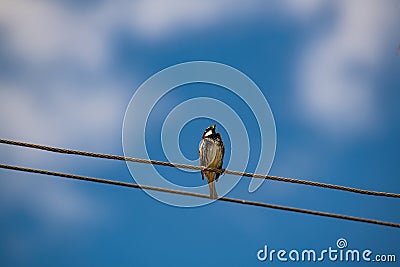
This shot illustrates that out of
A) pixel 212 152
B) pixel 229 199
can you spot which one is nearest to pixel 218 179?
pixel 212 152

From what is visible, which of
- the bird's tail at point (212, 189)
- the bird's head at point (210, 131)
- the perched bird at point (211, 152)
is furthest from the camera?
the bird's head at point (210, 131)

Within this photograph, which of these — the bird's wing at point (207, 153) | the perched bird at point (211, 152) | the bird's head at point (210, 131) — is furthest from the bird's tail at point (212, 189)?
the bird's head at point (210, 131)

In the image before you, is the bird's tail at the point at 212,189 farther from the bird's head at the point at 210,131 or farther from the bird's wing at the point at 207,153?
the bird's head at the point at 210,131

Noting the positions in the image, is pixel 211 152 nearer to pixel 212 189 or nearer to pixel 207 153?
pixel 207 153

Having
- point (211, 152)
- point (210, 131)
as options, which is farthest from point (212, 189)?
point (210, 131)

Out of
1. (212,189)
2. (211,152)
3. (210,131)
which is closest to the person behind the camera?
(212,189)

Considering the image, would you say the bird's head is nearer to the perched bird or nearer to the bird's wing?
the perched bird

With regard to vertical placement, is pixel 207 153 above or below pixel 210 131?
below

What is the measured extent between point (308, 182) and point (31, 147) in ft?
9.93

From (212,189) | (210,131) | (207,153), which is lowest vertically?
(212,189)

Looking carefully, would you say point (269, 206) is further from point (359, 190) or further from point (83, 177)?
point (83, 177)

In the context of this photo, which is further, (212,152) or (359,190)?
(212,152)

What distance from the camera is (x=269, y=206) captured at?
7777mm

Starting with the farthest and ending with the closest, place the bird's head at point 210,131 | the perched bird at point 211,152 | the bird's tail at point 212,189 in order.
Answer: the bird's head at point 210,131 < the perched bird at point 211,152 < the bird's tail at point 212,189
